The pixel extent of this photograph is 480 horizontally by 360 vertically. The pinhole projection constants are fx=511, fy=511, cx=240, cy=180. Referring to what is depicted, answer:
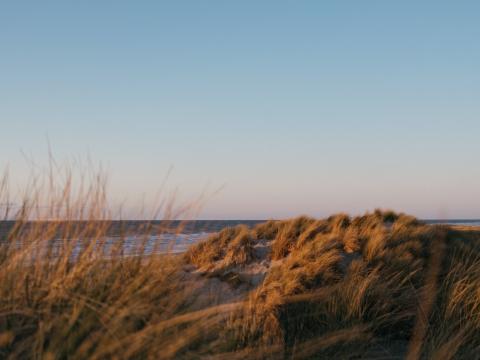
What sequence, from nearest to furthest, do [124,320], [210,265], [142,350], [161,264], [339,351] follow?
[142,350] < [124,320] < [161,264] < [339,351] < [210,265]

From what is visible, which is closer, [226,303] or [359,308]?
[359,308]

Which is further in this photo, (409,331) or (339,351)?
(409,331)

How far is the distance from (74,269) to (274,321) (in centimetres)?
249

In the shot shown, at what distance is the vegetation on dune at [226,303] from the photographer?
313 centimetres

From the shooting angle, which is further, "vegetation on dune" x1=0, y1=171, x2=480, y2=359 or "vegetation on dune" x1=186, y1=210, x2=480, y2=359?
"vegetation on dune" x1=186, y1=210, x2=480, y2=359

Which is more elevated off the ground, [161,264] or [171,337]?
[161,264]

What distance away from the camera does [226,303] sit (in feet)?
19.2

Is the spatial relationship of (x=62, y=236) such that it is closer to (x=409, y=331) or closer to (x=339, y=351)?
(x=339, y=351)

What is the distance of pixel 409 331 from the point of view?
581cm

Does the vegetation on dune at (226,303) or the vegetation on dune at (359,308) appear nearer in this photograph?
the vegetation on dune at (226,303)

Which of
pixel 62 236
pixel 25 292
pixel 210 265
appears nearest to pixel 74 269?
pixel 25 292

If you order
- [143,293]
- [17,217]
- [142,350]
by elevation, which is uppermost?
[17,217]

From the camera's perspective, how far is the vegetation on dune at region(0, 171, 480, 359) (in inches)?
123

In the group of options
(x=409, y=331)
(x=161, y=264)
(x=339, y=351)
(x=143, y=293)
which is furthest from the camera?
(x=409, y=331)
